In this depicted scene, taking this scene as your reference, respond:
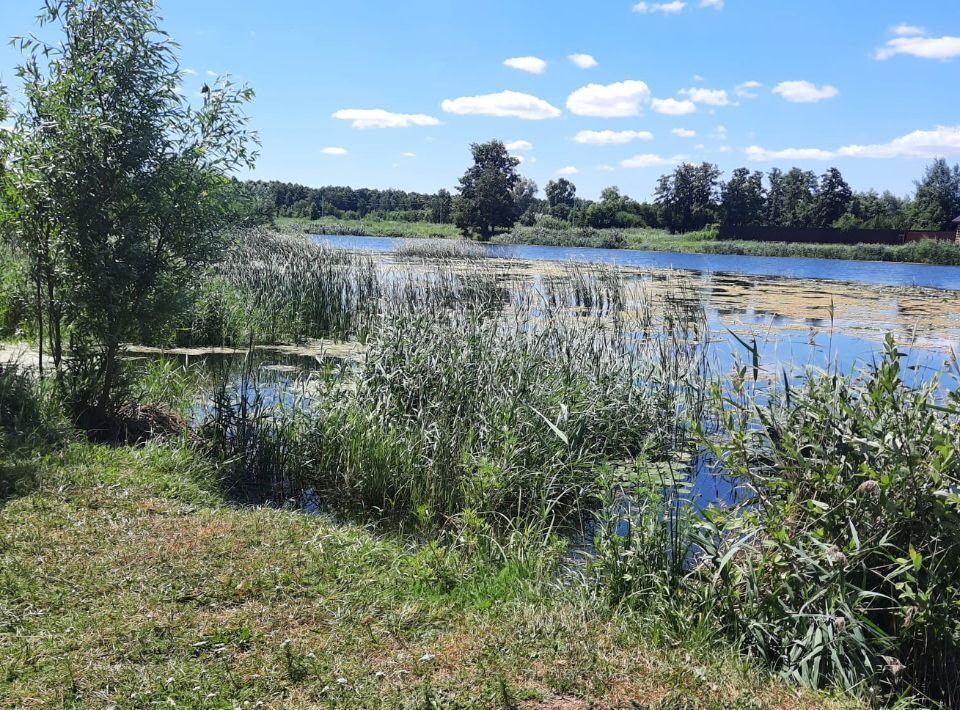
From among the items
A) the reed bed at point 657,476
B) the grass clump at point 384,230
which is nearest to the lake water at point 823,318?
the reed bed at point 657,476

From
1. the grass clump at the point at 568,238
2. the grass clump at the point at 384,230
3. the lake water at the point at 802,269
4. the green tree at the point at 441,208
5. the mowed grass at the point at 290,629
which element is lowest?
the mowed grass at the point at 290,629

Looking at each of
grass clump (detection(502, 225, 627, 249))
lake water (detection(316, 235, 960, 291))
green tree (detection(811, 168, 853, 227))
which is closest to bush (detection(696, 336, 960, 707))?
lake water (detection(316, 235, 960, 291))

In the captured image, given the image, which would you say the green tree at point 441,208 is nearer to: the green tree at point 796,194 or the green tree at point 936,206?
the green tree at point 796,194

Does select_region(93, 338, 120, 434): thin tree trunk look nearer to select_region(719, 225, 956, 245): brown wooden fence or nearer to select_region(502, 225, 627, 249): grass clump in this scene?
select_region(502, 225, 627, 249): grass clump

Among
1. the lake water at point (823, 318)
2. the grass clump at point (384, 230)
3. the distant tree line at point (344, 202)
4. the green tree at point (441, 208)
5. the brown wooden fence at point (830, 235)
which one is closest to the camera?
the lake water at point (823, 318)

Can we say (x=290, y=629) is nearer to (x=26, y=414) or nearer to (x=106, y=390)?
(x=26, y=414)

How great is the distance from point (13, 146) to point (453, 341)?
13.2ft

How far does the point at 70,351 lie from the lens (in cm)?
643

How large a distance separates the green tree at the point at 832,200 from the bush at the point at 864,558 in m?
71.4

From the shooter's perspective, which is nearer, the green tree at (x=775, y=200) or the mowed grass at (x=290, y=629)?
the mowed grass at (x=290, y=629)

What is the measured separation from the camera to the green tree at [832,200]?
221 ft

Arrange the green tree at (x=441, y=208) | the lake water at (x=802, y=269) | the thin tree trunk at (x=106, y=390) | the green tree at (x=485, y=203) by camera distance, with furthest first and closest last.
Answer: the green tree at (x=441, y=208)
the green tree at (x=485, y=203)
the lake water at (x=802, y=269)
the thin tree trunk at (x=106, y=390)

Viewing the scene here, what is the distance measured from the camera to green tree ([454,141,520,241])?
66812 millimetres

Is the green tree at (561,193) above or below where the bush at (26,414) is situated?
above
